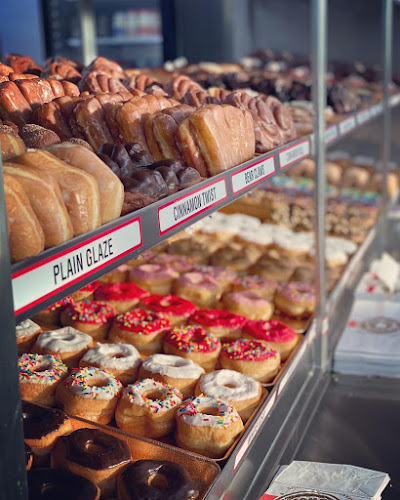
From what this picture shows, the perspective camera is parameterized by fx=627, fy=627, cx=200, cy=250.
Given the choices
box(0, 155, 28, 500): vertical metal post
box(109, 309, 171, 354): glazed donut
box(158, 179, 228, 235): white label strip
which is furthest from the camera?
box(109, 309, 171, 354): glazed donut

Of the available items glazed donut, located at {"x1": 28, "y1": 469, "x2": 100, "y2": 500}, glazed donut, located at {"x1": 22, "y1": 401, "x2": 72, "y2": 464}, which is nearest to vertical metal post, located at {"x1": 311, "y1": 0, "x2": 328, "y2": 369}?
glazed donut, located at {"x1": 22, "y1": 401, "x2": 72, "y2": 464}

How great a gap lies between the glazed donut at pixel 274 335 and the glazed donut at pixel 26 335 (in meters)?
0.76

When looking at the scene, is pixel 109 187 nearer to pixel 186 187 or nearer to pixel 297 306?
pixel 186 187

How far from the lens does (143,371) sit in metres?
1.96

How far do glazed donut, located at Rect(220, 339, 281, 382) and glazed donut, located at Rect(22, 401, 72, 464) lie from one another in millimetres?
617

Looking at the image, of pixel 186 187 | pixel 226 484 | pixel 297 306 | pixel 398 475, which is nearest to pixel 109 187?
pixel 186 187

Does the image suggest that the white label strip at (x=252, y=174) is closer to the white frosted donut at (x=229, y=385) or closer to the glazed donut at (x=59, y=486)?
the white frosted donut at (x=229, y=385)

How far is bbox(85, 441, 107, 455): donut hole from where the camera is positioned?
1.56m

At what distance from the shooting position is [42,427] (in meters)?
1.63

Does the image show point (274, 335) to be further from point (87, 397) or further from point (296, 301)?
point (87, 397)

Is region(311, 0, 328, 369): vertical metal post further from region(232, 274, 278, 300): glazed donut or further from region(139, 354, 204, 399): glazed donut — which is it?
region(139, 354, 204, 399): glazed donut

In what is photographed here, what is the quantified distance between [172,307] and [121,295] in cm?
21

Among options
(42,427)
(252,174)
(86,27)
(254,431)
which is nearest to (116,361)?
(42,427)

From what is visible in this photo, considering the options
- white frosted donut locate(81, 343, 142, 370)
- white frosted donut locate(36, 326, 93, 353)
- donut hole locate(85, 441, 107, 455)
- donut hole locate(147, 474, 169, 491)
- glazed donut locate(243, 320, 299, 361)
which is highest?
white frosted donut locate(36, 326, 93, 353)
